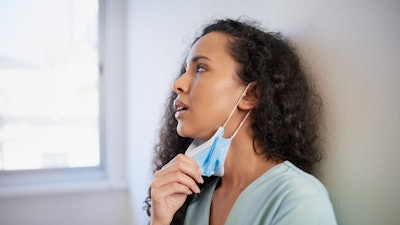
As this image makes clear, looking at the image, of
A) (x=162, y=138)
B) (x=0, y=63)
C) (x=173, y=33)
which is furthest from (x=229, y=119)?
(x=0, y=63)

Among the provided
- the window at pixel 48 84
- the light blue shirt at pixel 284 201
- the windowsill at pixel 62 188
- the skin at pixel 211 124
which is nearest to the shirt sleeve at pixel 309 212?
the light blue shirt at pixel 284 201

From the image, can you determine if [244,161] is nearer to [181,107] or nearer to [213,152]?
[213,152]

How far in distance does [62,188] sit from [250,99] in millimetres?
1656

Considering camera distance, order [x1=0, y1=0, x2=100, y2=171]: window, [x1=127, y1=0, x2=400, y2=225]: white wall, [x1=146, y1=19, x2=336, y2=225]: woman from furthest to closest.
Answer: [x1=0, y1=0, x2=100, y2=171]: window, [x1=146, y1=19, x2=336, y2=225]: woman, [x1=127, y1=0, x2=400, y2=225]: white wall

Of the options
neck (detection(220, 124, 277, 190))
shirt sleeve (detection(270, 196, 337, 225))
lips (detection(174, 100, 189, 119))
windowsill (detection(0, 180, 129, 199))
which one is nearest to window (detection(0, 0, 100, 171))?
windowsill (detection(0, 180, 129, 199))

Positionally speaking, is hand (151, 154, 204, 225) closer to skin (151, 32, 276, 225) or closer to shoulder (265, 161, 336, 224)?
skin (151, 32, 276, 225)

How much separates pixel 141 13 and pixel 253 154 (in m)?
1.21

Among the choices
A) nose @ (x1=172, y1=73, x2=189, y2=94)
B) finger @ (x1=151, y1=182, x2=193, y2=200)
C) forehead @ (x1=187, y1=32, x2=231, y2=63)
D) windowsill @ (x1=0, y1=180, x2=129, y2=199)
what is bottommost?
windowsill @ (x1=0, y1=180, x2=129, y2=199)

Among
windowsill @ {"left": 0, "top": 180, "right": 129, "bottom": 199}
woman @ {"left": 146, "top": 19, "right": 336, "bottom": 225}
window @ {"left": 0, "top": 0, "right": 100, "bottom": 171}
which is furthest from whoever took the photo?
window @ {"left": 0, "top": 0, "right": 100, "bottom": 171}

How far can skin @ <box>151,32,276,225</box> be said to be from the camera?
73 cm

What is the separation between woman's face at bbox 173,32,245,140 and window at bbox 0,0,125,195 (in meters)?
1.42

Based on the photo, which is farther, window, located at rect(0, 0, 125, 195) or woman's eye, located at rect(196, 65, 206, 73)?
window, located at rect(0, 0, 125, 195)

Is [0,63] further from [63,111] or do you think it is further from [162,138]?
[162,138]

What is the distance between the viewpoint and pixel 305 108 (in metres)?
0.72
